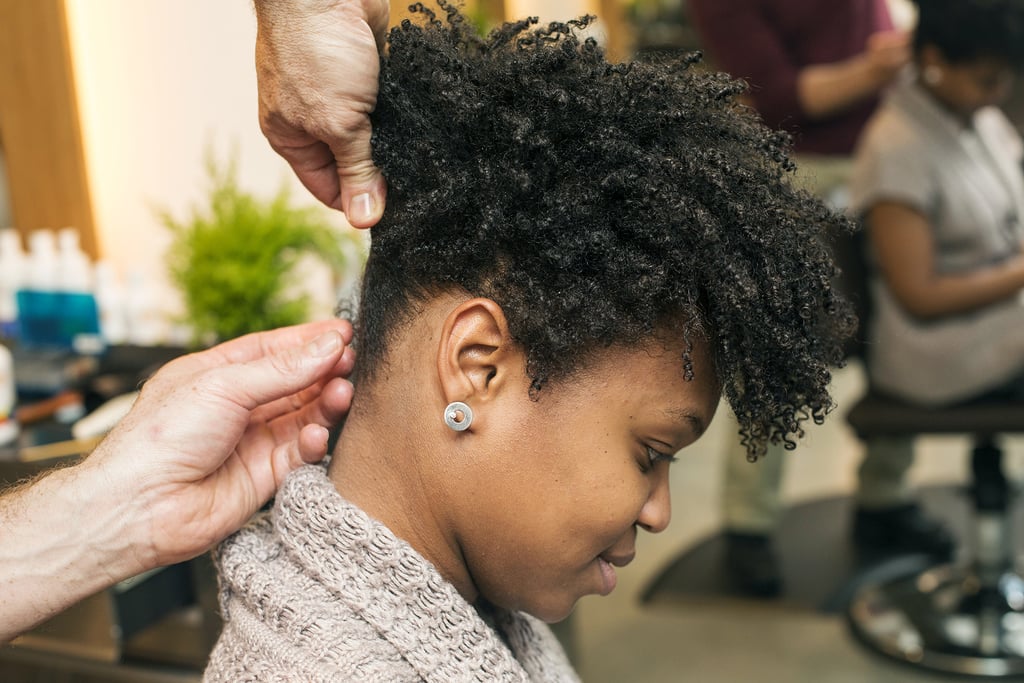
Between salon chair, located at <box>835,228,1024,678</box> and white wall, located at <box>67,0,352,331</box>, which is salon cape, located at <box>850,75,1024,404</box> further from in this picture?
white wall, located at <box>67,0,352,331</box>

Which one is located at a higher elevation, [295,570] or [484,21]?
[295,570]

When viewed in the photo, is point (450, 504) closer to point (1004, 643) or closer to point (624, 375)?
point (624, 375)

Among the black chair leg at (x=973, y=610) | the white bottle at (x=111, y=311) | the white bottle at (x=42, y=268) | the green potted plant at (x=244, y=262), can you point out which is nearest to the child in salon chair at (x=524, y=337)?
the green potted plant at (x=244, y=262)

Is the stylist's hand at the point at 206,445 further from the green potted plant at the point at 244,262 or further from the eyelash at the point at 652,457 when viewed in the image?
the green potted plant at the point at 244,262

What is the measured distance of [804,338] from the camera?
35.7 inches

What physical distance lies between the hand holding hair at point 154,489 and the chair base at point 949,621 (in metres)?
1.84

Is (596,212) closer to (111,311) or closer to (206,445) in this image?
(206,445)

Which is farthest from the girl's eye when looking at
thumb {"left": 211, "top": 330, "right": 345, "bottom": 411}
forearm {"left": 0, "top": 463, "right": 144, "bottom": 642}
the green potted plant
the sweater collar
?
the green potted plant

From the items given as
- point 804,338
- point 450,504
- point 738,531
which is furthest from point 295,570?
point 738,531

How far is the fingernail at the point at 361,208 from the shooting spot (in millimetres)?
930

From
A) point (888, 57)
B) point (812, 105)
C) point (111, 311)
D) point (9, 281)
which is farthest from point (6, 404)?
point (888, 57)

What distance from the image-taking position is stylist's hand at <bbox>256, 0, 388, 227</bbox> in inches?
36.3

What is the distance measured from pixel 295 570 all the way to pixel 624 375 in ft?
A: 1.09

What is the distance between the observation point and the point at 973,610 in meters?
2.44
